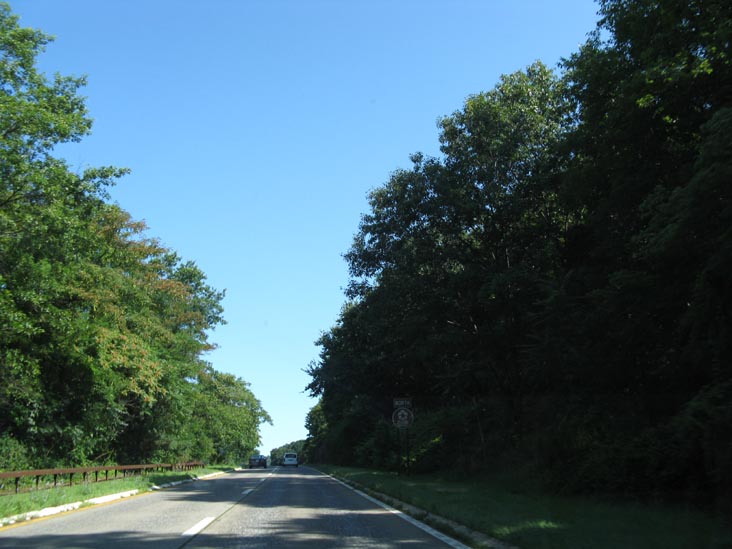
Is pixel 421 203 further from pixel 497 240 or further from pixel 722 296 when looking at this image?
pixel 722 296

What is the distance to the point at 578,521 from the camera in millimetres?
9953

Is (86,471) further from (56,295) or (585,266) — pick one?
(585,266)

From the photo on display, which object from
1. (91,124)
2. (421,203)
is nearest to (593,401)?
(421,203)

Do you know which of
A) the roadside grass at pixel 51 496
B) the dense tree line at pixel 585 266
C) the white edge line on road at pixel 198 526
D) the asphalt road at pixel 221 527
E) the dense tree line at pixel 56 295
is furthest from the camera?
the dense tree line at pixel 56 295

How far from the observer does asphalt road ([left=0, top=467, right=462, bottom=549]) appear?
9289 mm

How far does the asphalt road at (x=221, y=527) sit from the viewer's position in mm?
9289

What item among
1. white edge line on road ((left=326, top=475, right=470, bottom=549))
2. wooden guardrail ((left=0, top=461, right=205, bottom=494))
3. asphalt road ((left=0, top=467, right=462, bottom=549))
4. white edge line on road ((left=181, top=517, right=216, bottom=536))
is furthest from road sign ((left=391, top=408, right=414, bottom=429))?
wooden guardrail ((left=0, top=461, right=205, bottom=494))

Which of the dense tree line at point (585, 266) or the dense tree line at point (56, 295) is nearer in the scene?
the dense tree line at point (585, 266)

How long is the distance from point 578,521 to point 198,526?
22.8 feet

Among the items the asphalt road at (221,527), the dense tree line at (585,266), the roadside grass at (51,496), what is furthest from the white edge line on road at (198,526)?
the dense tree line at (585,266)

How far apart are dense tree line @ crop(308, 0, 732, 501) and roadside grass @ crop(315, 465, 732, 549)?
0.95m

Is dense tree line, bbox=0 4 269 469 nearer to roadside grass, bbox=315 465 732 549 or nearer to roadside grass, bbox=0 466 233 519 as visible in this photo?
roadside grass, bbox=0 466 233 519

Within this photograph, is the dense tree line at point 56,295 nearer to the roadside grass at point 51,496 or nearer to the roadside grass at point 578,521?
the roadside grass at point 51,496

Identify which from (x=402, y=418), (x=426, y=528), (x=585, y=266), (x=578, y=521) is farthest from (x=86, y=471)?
(x=585, y=266)
